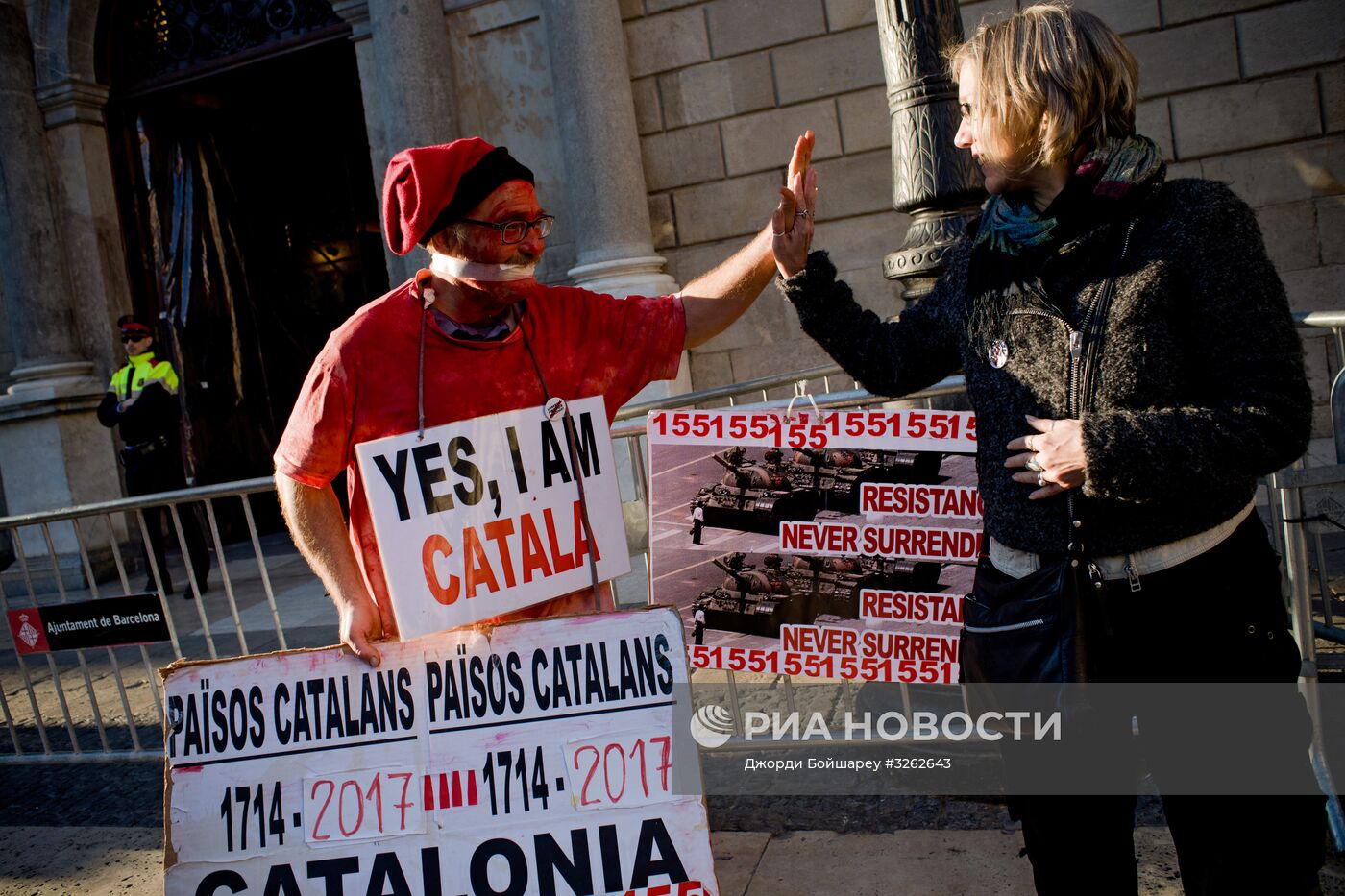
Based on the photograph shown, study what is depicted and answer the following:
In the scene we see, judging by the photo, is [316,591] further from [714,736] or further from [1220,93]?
[1220,93]

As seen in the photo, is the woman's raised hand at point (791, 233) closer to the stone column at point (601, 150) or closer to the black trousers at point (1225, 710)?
the black trousers at point (1225, 710)

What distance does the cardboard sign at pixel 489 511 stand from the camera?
2297 mm

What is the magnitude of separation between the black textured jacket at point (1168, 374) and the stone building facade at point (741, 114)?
5.91 metres

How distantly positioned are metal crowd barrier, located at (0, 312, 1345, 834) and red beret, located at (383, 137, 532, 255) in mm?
1228

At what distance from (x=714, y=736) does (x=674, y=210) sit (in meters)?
5.52

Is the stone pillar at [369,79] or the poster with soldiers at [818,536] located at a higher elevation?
the stone pillar at [369,79]

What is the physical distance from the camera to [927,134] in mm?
3453

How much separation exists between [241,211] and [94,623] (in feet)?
25.5

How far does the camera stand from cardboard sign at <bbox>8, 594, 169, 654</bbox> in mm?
4027

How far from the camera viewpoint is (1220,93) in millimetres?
6953

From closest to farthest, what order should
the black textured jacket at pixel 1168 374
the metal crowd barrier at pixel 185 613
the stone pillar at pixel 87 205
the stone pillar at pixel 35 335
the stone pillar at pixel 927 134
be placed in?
the black textured jacket at pixel 1168 374, the metal crowd barrier at pixel 185 613, the stone pillar at pixel 927 134, the stone pillar at pixel 35 335, the stone pillar at pixel 87 205

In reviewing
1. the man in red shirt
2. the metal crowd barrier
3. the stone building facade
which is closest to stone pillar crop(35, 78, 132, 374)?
the metal crowd barrier

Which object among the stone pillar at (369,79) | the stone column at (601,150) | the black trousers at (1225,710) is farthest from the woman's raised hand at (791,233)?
the stone pillar at (369,79)

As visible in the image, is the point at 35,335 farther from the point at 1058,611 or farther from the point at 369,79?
the point at 1058,611
